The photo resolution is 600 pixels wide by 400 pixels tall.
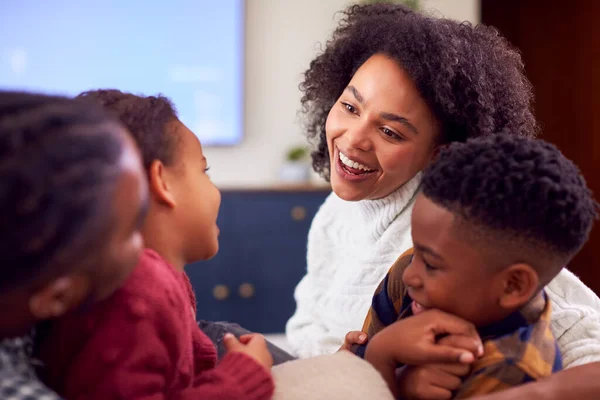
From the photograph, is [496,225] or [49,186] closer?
[49,186]

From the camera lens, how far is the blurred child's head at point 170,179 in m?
0.88

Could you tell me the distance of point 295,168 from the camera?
3.59m

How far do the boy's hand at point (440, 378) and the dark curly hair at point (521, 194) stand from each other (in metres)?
0.16

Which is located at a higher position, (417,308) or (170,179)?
(170,179)

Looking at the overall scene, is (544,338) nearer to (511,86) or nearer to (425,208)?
(425,208)

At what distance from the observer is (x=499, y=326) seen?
90cm

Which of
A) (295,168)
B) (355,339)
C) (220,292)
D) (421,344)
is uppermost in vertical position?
(421,344)

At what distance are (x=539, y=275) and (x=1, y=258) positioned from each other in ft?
2.19

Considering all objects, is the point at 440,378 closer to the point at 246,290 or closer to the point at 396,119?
the point at 396,119

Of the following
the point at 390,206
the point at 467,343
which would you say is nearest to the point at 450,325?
the point at 467,343

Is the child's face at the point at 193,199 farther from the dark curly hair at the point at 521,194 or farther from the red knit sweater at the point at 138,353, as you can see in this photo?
the dark curly hair at the point at 521,194

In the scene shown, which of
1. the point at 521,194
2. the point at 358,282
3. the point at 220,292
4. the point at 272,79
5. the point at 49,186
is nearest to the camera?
the point at 49,186

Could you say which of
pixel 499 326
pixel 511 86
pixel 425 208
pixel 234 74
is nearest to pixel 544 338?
pixel 499 326

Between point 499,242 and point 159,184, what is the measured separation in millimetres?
462
